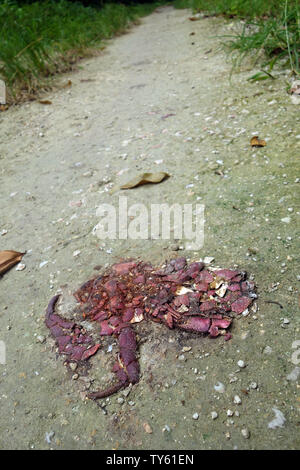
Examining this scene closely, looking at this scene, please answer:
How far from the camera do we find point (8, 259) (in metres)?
1.53

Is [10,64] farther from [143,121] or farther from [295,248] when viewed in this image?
[295,248]

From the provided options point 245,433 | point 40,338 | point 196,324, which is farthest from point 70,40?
point 245,433

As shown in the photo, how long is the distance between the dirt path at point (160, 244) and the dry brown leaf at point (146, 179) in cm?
5

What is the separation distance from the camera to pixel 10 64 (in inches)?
129

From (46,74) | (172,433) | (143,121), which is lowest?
(172,433)

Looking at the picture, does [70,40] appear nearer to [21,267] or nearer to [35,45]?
[35,45]

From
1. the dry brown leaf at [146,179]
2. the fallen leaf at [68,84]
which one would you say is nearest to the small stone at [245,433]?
the dry brown leaf at [146,179]

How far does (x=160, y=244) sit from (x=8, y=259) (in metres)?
0.69

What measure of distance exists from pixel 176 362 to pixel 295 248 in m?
0.60

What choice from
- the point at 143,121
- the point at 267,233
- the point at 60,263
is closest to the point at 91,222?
the point at 60,263

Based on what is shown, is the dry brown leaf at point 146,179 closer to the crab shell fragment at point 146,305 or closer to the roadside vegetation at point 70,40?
the crab shell fragment at point 146,305

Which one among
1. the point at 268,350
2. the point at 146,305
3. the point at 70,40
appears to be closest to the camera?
the point at 268,350

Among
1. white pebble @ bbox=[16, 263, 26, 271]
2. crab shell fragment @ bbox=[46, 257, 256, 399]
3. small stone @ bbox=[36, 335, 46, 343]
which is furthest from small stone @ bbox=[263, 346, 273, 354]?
white pebble @ bbox=[16, 263, 26, 271]

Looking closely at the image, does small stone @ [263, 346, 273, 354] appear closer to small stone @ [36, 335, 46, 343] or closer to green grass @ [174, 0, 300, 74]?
small stone @ [36, 335, 46, 343]
